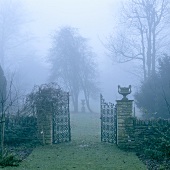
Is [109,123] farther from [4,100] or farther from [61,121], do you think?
[4,100]

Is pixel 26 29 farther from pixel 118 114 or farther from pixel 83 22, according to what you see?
pixel 118 114

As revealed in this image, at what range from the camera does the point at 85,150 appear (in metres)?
11.1

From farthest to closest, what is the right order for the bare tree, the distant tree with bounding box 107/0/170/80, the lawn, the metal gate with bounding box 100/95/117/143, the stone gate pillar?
1. the distant tree with bounding box 107/0/170/80
2. the metal gate with bounding box 100/95/117/143
3. the stone gate pillar
4. the bare tree
5. the lawn

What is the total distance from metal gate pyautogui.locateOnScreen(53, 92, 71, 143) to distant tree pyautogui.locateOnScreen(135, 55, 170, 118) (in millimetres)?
6061

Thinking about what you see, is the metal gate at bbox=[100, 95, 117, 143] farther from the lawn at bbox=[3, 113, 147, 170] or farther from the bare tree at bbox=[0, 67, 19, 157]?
the bare tree at bbox=[0, 67, 19, 157]

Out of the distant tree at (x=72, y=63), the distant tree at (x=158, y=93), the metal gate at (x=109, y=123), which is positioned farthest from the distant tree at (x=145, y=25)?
the metal gate at (x=109, y=123)

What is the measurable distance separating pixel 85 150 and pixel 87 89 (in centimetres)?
2495

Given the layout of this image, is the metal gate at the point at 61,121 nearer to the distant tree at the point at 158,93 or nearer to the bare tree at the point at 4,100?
the bare tree at the point at 4,100

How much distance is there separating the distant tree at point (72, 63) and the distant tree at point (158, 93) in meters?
15.4

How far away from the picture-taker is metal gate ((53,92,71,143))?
512 inches

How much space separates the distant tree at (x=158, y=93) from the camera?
1797 cm

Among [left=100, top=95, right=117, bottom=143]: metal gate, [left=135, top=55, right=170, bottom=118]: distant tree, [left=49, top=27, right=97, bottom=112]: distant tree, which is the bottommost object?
[left=100, top=95, right=117, bottom=143]: metal gate

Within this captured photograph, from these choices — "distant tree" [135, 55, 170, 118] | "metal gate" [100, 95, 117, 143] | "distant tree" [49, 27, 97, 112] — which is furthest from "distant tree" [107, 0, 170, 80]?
"metal gate" [100, 95, 117, 143]

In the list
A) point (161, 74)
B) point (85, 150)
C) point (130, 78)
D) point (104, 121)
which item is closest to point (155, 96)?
point (161, 74)
